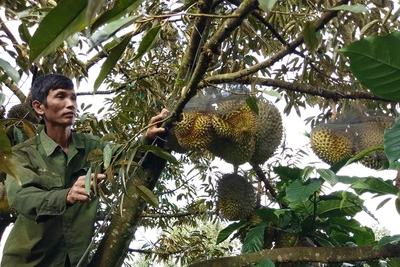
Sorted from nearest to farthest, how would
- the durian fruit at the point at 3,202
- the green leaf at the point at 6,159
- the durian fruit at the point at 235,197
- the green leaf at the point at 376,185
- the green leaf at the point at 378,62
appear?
the green leaf at the point at 6,159 < the green leaf at the point at 378,62 < the green leaf at the point at 376,185 < the durian fruit at the point at 235,197 < the durian fruit at the point at 3,202

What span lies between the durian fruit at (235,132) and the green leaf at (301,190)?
280 mm

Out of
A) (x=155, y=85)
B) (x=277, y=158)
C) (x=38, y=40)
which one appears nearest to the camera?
(x=38, y=40)

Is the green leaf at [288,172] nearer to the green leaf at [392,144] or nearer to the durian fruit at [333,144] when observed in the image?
the durian fruit at [333,144]

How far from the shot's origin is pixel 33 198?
1415 millimetres

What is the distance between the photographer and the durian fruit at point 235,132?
153 cm

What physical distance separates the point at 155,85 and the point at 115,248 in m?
0.92

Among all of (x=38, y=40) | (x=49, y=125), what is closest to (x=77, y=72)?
(x=49, y=125)

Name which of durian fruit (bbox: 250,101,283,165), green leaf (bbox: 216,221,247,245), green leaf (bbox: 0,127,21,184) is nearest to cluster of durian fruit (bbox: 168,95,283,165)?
durian fruit (bbox: 250,101,283,165)

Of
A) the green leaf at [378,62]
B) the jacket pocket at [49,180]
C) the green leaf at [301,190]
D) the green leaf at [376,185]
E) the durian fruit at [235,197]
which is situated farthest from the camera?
the durian fruit at [235,197]

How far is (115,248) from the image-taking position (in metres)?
1.56

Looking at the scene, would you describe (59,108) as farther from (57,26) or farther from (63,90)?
(57,26)

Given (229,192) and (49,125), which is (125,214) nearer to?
(229,192)

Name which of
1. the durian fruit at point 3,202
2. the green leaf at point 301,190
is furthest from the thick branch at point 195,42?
the durian fruit at point 3,202

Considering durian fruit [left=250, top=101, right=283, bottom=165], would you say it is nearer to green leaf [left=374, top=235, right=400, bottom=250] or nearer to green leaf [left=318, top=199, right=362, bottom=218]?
green leaf [left=318, top=199, right=362, bottom=218]
